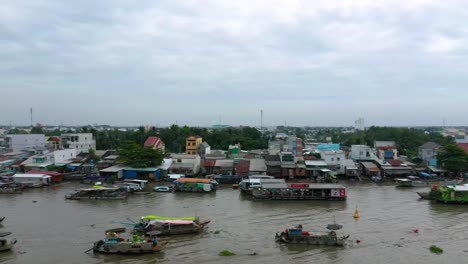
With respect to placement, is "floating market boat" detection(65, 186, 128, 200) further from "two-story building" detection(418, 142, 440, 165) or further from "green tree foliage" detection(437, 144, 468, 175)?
"two-story building" detection(418, 142, 440, 165)

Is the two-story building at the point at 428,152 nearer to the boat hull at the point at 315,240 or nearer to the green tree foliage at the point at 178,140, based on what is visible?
the green tree foliage at the point at 178,140

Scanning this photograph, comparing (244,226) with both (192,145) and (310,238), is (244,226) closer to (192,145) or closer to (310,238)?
(310,238)

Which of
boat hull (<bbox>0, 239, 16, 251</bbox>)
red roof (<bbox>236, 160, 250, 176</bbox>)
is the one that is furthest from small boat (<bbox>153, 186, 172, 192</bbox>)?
boat hull (<bbox>0, 239, 16, 251</bbox>)

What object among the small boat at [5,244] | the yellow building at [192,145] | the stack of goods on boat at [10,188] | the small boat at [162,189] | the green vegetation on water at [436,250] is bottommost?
the green vegetation on water at [436,250]

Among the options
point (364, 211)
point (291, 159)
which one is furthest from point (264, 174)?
point (364, 211)

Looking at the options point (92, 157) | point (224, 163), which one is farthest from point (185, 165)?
point (92, 157)

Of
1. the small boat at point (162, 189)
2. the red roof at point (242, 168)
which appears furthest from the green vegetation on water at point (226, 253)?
the red roof at point (242, 168)
